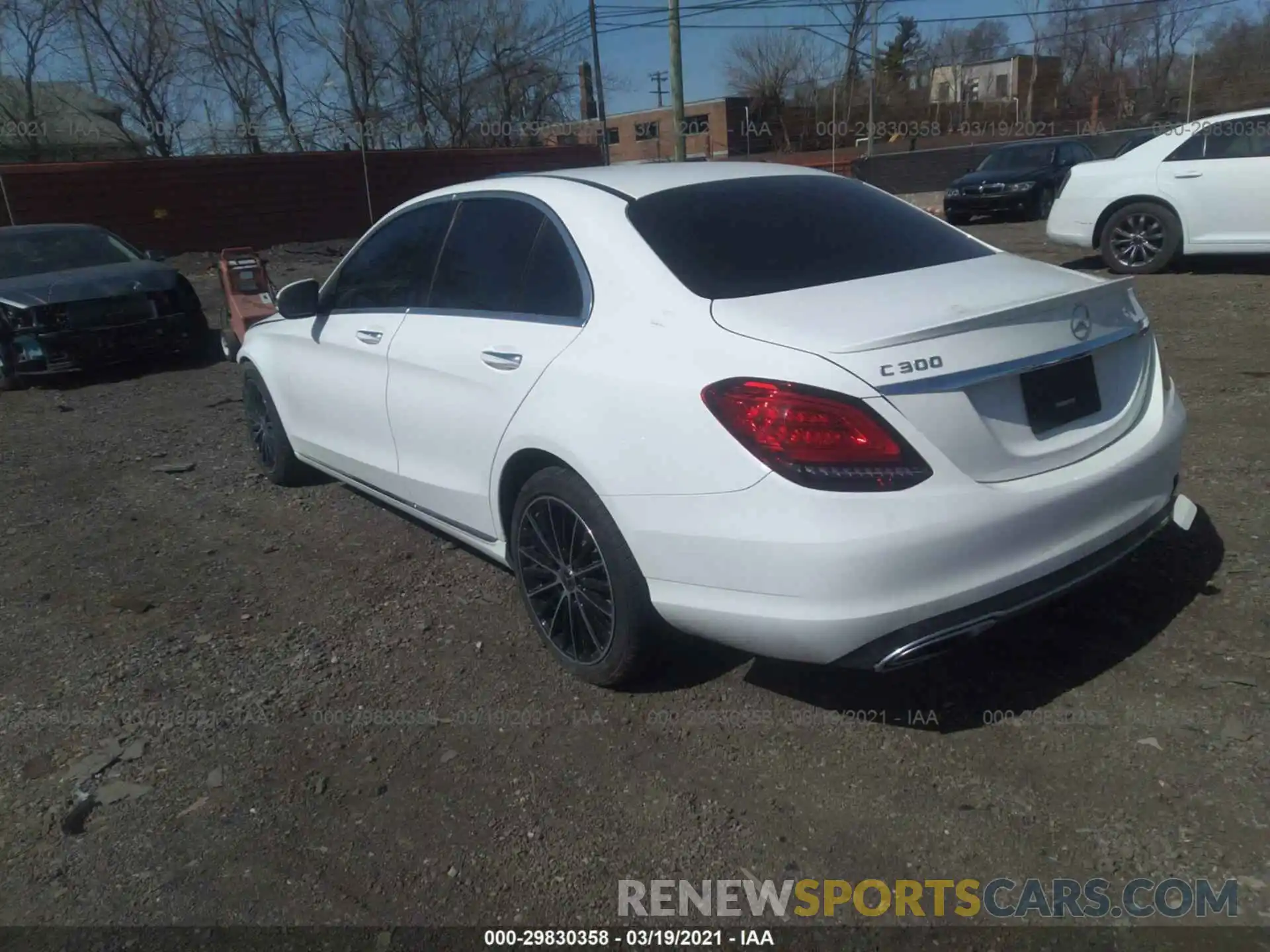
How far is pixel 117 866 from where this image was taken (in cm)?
277

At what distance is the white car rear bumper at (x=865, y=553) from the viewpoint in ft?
8.46

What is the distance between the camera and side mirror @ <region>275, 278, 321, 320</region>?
189 inches

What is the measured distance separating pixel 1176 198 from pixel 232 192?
1917cm

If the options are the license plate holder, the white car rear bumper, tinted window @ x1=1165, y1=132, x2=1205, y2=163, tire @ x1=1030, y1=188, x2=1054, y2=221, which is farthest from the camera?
tire @ x1=1030, y1=188, x2=1054, y2=221

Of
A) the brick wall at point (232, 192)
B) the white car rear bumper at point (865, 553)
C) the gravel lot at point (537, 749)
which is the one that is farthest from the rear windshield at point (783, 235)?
the brick wall at point (232, 192)

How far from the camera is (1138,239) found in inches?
410

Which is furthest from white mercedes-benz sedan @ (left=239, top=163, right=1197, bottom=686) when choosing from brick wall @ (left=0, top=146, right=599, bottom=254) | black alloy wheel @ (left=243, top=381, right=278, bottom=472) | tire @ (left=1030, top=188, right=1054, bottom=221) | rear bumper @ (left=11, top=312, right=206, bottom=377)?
brick wall @ (left=0, top=146, right=599, bottom=254)

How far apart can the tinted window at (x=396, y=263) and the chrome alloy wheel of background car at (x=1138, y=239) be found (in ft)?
27.8

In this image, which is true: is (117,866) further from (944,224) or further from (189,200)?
(189,200)

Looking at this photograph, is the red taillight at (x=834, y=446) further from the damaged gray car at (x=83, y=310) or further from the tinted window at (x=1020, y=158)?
the tinted window at (x=1020, y=158)

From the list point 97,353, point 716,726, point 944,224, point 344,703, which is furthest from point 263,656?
point 97,353

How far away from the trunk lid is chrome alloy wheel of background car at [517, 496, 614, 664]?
2.83 feet

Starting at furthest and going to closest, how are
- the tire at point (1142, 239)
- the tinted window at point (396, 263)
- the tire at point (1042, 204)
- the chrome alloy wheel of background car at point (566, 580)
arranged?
1. the tire at point (1042, 204)
2. the tire at point (1142, 239)
3. the tinted window at point (396, 263)
4. the chrome alloy wheel of background car at point (566, 580)

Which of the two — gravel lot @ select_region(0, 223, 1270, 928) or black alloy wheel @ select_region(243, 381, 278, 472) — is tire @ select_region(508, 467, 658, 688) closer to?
gravel lot @ select_region(0, 223, 1270, 928)
